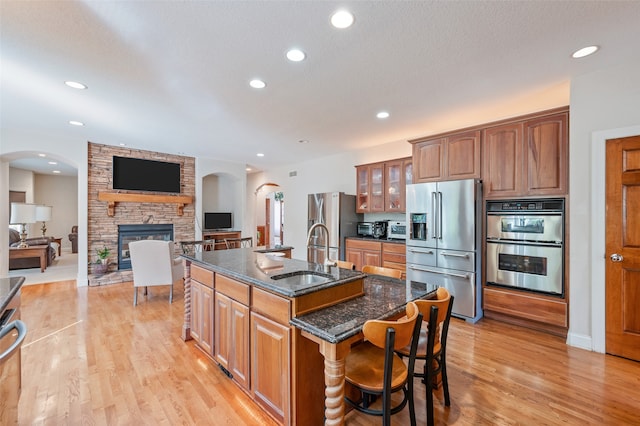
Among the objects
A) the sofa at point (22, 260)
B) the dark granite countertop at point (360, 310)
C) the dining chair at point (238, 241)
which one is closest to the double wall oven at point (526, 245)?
the dark granite countertop at point (360, 310)

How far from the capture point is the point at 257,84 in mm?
2873

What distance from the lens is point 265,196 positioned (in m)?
11.0

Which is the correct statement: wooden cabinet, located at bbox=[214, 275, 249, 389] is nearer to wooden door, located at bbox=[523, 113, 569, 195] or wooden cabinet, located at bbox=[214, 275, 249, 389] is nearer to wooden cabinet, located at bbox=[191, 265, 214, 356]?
wooden cabinet, located at bbox=[191, 265, 214, 356]

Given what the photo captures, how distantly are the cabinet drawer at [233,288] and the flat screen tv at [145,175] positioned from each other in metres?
4.84

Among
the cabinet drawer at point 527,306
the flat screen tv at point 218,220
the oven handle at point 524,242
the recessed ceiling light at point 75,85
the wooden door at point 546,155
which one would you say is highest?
the recessed ceiling light at point 75,85

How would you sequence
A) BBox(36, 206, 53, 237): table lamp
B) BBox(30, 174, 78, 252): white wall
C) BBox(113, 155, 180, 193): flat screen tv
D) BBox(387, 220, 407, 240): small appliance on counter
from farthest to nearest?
1. BBox(30, 174, 78, 252): white wall
2. BBox(36, 206, 53, 237): table lamp
3. BBox(113, 155, 180, 193): flat screen tv
4. BBox(387, 220, 407, 240): small appliance on counter

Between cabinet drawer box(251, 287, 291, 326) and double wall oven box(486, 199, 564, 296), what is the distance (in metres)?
2.93

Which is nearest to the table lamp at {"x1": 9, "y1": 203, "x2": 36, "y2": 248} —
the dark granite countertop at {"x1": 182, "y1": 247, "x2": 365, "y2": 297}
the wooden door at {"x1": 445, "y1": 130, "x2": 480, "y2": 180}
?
the dark granite countertop at {"x1": 182, "y1": 247, "x2": 365, "y2": 297}

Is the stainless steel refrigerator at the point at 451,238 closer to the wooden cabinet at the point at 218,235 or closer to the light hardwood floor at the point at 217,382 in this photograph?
the light hardwood floor at the point at 217,382

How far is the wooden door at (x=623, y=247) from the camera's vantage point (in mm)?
2471

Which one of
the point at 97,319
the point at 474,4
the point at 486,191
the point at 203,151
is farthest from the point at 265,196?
the point at 474,4

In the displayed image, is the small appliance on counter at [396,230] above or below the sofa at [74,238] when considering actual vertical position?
above

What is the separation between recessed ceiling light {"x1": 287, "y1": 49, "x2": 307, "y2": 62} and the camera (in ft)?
7.52

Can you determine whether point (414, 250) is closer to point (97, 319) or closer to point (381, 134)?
point (381, 134)
